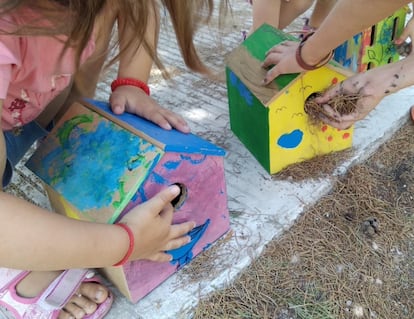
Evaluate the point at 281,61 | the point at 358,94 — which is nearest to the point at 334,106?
the point at 358,94

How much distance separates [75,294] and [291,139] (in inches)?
29.0

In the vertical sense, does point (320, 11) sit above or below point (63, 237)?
below

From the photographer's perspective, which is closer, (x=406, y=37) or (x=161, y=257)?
(x=161, y=257)

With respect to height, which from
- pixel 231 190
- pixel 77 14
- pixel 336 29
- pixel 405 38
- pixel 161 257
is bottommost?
pixel 231 190

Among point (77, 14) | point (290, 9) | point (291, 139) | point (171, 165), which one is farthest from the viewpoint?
point (290, 9)

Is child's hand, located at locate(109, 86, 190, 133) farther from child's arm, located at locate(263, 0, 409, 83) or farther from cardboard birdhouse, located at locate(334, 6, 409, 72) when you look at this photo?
cardboard birdhouse, located at locate(334, 6, 409, 72)

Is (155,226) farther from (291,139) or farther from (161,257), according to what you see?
(291,139)

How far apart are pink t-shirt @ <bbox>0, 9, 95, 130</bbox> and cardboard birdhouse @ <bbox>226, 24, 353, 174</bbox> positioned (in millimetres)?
489

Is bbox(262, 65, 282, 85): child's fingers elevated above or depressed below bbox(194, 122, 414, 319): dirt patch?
above

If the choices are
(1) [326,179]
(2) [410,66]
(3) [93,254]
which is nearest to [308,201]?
(1) [326,179]

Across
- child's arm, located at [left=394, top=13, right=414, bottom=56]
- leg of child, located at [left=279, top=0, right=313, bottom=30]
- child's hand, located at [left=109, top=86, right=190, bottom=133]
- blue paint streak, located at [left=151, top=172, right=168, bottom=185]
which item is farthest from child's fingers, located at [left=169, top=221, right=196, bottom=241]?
leg of child, located at [left=279, top=0, right=313, bottom=30]

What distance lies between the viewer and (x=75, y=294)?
1.11m

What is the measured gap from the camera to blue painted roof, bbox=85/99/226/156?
1002mm

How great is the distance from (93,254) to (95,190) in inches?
7.4
